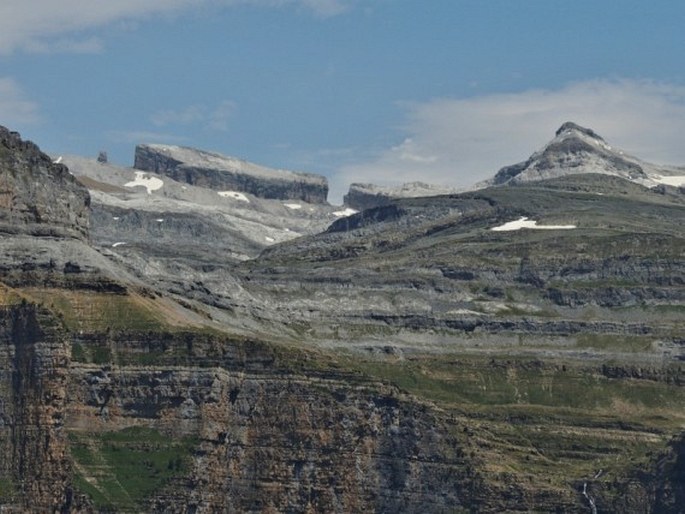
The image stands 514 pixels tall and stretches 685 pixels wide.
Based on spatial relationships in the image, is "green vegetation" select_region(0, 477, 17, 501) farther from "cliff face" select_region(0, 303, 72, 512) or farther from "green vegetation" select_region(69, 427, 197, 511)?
"green vegetation" select_region(69, 427, 197, 511)

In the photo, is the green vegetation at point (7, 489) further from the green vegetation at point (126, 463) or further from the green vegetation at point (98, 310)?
the green vegetation at point (98, 310)

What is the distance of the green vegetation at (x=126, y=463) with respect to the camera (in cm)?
18612

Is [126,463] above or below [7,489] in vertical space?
above

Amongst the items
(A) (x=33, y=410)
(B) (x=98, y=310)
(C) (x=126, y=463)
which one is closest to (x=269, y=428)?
(C) (x=126, y=463)

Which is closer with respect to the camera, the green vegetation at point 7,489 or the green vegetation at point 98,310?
the green vegetation at point 7,489

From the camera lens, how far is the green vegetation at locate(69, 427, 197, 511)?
186 m

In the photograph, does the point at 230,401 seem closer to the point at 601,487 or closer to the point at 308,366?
the point at 308,366

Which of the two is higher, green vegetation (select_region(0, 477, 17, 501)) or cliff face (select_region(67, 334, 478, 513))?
cliff face (select_region(67, 334, 478, 513))

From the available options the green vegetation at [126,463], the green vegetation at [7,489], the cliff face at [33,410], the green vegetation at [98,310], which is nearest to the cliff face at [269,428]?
the green vegetation at [126,463]

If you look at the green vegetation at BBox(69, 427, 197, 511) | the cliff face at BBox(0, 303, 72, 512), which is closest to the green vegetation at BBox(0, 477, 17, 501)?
the cliff face at BBox(0, 303, 72, 512)

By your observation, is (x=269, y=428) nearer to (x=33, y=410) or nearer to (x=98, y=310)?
(x=98, y=310)

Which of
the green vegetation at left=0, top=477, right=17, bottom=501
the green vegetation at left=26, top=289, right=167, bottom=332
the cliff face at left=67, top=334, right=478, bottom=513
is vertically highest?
the green vegetation at left=26, top=289, right=167, bottom=332

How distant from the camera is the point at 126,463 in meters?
188

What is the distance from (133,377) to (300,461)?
11.7 metres
